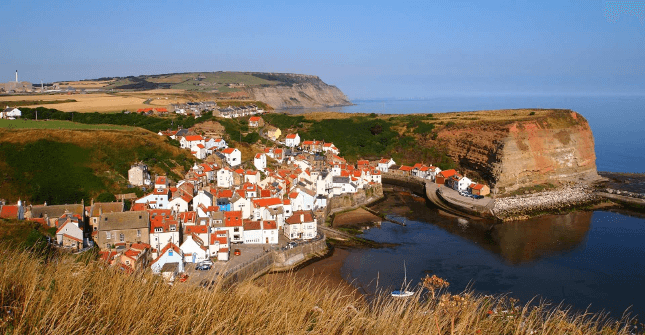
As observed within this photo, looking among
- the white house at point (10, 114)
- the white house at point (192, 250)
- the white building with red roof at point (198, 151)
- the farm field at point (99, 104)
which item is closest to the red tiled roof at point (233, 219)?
the white house at point (192, 250)

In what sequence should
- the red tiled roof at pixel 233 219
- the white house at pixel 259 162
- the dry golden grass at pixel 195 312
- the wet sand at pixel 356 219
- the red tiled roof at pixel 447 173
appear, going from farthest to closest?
the red tiled roof at pixel 447 173 → the white house at pixel 259 162 → the wet sand at pixel 356 219 → the red tiled roof at pixel 233 219 → the dry golden grass at pixel 195 312

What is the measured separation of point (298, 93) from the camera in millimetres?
159500

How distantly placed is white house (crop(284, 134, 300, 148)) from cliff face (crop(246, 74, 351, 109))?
200ft

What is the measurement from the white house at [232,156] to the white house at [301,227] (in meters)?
17.2

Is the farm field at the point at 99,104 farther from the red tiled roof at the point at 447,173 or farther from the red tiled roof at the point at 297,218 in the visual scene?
the red tiled roof at the point at 297,218

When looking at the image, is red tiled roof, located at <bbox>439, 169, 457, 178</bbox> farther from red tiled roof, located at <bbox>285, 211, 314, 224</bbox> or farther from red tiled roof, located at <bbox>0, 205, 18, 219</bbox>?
red tiled roof, located at <bbox>0, 205, 18, 219</bbox>

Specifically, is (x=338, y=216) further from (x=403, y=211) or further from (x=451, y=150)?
(x=451, y=150)

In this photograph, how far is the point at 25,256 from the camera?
5305 millimetres

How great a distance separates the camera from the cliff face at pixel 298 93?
5458 inches

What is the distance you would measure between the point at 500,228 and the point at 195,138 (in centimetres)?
3033

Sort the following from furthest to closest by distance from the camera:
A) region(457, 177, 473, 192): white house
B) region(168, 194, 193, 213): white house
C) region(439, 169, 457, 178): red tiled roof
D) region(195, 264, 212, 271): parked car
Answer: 1. region(439, 169, 457, 178): red tiled roof
2. region(457, 177, 473, 192): white house
3. region(168, 194, 193, 213): white house
4. region(195, 264, 212, 271): parked car

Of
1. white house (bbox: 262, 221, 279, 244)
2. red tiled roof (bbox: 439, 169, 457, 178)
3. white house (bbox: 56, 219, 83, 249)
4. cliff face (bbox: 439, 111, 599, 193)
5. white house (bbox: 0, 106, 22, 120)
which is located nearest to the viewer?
white house (bbox: 56, 219, 83, 249)

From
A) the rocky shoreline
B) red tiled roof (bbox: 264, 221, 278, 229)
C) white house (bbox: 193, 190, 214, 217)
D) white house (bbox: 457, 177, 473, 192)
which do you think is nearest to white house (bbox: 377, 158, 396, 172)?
white house (bbox: 457, 177, 473, 192)

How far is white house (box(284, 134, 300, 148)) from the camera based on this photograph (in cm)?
6228
